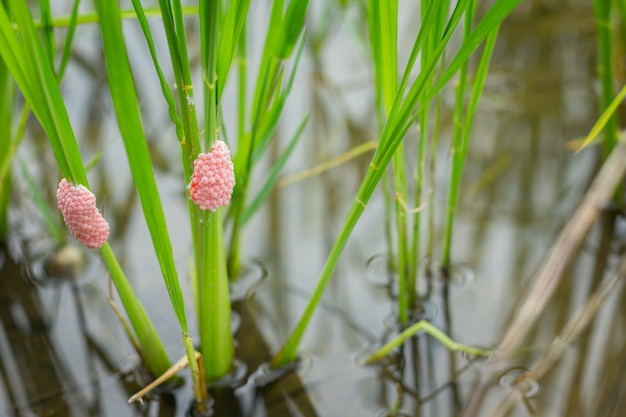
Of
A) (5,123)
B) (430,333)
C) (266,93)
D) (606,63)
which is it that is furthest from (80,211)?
(606,63)

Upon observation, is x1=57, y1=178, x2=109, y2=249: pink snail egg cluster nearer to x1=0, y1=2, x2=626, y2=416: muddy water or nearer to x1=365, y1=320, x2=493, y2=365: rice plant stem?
x1=0, y1=2, x2=626, y2=416: muddy water

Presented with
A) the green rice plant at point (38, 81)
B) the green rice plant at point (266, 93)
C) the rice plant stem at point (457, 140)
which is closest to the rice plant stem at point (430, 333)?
the rice plant stem at point (457, 140)

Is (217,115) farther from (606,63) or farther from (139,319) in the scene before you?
(606,63)

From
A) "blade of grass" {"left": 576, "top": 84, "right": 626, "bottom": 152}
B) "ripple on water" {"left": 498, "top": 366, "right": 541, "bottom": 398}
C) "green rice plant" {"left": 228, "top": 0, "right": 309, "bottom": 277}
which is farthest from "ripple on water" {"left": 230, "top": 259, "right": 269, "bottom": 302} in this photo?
"blade of grass" {"left": 576, "top": 84, "right": 626, "bottom": 152}

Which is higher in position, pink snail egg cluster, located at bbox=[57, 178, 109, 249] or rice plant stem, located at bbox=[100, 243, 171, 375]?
pink snail egg cluster, located at bbox=[57, 178, 109, 249]

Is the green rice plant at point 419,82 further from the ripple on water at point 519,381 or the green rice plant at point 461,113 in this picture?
the ripple on water at point 519,381

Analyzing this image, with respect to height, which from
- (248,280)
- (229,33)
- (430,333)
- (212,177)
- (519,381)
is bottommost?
(519,381)

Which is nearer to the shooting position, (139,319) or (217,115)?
(217,115)
